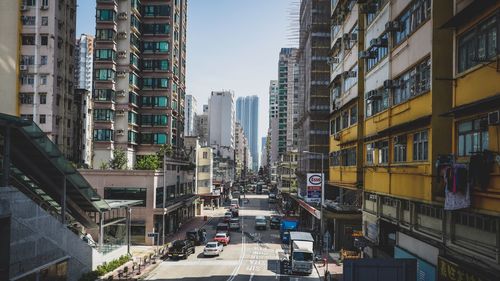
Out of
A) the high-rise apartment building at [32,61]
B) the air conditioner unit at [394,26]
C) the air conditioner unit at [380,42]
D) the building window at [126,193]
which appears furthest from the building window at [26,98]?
the air conditioner unit at [394,26]

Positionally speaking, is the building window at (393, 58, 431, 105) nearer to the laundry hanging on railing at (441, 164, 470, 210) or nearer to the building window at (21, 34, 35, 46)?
the laundry hanging on railing at (441, 164, 470, 210)

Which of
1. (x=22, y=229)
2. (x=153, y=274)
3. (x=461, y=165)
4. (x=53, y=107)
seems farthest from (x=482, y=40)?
(x=53, y=107)

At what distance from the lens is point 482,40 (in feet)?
59.1

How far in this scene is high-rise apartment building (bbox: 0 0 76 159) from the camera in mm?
60531

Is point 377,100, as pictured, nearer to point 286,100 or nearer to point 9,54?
point 9,54

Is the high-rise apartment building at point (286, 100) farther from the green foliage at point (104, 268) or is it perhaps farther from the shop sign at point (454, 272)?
the shop sign at point (454, 272)

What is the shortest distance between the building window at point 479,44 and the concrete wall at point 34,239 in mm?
20368

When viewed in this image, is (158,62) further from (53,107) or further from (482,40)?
(482,40)

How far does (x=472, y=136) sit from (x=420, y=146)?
211 inches

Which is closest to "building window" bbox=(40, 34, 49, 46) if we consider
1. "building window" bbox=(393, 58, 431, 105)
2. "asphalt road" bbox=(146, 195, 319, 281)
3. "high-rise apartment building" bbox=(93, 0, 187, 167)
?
"high-rise apartment building" bbox=(93, 0, 187, 167)

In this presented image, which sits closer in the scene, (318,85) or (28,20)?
(28,20)

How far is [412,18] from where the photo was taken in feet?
84.8

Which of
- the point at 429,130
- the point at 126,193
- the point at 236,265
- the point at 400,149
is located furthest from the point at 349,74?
the point at 126,193

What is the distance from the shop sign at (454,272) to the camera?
728 inches
